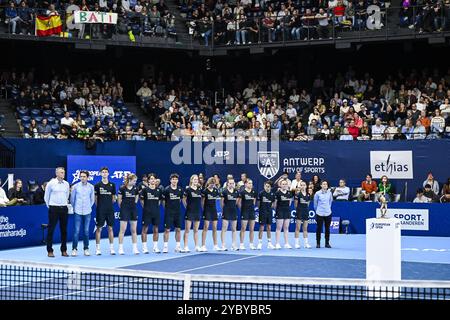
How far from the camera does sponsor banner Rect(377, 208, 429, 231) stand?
974 inches

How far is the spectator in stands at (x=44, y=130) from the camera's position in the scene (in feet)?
87.8

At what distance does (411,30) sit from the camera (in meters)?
29.7

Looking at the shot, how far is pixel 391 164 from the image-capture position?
2697 centimetres

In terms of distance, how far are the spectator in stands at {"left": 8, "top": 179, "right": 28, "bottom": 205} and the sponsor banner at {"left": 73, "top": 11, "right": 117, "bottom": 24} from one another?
8.90 meters

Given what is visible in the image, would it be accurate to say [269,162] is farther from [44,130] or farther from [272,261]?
[272,261]

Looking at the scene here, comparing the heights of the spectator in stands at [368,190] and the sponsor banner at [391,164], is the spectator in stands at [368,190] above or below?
below

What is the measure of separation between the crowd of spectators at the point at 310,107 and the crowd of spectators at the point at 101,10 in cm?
291

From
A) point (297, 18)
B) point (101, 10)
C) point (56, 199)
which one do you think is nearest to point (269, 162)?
point (297, 18)

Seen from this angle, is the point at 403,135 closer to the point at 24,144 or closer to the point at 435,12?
the point at 435,12

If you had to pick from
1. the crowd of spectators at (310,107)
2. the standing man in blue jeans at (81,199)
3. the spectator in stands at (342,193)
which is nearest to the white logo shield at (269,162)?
the crowd of spectators at (310,107)

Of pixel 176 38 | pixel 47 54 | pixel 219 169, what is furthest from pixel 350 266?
pixel 47 54

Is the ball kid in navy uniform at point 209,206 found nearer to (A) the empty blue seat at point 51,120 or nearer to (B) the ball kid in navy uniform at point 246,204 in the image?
(B) the ball kid in navy uniform at point 246,204

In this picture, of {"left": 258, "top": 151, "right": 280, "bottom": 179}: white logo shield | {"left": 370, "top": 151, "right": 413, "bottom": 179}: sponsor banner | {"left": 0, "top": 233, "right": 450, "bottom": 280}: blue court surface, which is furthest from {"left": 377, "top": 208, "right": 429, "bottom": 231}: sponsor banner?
{"left": 258, "top": 151, "right": 280, "bottom": 179}: white logo shield

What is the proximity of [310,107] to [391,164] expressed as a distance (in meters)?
5.58
